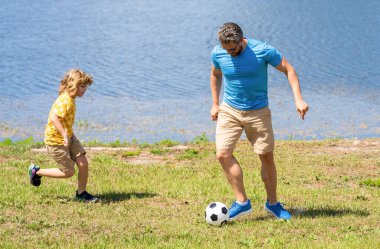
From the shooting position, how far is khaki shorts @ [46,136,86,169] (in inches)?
420

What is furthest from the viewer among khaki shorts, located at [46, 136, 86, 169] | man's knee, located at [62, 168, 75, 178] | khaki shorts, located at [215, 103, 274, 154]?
man's knee, located at [62, 168, 75, 178]

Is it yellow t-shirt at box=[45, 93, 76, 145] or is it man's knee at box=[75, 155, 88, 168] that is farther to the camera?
man's knee at box=[75, 155, 88, 168]

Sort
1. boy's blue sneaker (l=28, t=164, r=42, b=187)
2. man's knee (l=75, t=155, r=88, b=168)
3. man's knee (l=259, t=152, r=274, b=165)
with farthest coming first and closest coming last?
boy's blue sneaker (l=28, t=164, r=42, b=187) → man's knee (l=75, t=155, r=88, b=168) → man's knee (l=259, t=152, r=274, b=165)

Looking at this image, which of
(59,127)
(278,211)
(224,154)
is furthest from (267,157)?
(59,127)

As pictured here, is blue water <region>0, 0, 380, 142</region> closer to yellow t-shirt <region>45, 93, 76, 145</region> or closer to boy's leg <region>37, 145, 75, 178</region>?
boy's leg <region>37, 145, 75, 178</region>

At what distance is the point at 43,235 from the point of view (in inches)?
351

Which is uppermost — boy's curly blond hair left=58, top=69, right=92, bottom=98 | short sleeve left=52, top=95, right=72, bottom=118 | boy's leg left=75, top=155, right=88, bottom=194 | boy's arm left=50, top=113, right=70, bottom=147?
boy's curly blond hair left=58, top=69, right=92, bottom=98

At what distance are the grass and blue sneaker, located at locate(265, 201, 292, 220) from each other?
15cm

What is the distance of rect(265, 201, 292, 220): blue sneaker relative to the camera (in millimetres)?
9781

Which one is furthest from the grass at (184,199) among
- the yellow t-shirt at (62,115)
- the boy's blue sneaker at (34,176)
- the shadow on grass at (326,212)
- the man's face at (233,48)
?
the man's face at (233,48)

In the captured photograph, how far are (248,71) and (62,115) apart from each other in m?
2.55

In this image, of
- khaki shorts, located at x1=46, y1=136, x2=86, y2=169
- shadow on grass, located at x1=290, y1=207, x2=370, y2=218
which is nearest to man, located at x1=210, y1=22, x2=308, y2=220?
shadow on grass, located at x1=290, y1=207, x2=370, y2=218

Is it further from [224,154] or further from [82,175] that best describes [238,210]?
[82,175]

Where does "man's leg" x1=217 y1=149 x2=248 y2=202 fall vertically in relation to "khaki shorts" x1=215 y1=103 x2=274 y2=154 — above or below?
below
